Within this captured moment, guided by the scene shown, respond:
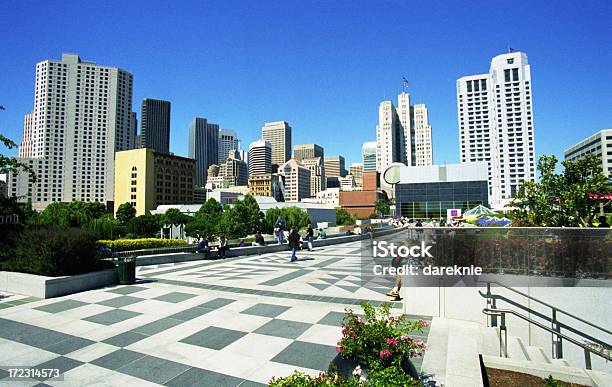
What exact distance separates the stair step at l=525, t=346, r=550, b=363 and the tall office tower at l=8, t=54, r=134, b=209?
187 m

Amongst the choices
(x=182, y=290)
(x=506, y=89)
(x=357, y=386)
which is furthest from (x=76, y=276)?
(x=506, y=89)

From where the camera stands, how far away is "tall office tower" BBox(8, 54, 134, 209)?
6412 inches

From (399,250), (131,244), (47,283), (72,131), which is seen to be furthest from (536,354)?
(72,131)

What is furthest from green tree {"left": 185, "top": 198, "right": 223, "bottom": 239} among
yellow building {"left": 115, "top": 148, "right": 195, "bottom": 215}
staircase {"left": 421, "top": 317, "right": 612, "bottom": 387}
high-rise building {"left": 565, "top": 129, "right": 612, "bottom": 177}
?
high-rise building {"left": 565, "top": 129, "right": 612, "bottom": 177}

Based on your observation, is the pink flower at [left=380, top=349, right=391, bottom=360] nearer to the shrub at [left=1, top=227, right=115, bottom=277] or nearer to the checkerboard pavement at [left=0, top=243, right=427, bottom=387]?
the checkerboard pavement at [left=0, top=243, right=427, bottom=387]

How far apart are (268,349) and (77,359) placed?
306 cm

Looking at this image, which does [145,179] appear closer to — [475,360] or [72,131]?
[72,131]

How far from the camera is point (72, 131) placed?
169 metres

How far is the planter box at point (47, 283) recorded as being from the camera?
9594 millimetres

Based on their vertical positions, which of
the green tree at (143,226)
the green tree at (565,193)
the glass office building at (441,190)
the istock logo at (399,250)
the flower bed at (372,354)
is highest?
the glass office building at (441,190)

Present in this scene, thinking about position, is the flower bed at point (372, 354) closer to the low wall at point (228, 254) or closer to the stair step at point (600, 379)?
the stair step at point (600, 379)

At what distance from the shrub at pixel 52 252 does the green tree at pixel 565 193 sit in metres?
15.6

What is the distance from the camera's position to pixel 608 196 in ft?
37.9

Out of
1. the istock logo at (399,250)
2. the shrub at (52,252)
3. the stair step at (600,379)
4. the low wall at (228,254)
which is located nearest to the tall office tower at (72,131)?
the low wall at (228,254)
